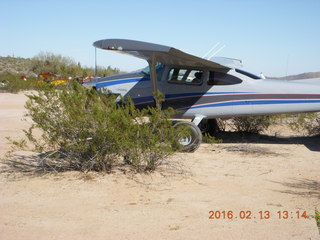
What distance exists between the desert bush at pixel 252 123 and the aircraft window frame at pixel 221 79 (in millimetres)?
1872

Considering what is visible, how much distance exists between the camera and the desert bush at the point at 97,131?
590 centimetres

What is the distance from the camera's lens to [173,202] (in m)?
4.85

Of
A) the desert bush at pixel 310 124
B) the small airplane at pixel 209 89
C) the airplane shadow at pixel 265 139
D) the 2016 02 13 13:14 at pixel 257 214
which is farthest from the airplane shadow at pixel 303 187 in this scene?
the desert bush at pixel 310 124

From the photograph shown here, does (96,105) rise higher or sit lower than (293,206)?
higher

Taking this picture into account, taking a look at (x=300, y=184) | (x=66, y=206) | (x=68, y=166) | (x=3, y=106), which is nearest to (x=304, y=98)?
(x=300, y=184)

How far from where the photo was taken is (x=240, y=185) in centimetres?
564

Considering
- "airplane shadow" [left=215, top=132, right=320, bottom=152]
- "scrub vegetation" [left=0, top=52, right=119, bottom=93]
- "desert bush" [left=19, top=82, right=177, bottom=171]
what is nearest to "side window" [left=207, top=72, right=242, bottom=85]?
"airplane shadow" [left=215, top=132, right=320, bottom=152]

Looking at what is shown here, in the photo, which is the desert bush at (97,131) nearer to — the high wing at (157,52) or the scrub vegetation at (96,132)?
the scrub vegetation at (96,132)

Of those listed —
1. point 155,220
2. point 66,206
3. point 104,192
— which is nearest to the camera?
point 155,220

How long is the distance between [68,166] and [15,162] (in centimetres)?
109

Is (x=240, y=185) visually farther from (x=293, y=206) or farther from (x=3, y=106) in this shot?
(x=3, y=106)

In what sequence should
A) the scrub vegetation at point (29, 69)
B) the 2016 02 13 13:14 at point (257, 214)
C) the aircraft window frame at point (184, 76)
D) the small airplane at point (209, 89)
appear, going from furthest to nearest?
→ 1. the scrub vegetation at point (29, 69)
2. the aircraft window frame at point (184, 76)
3. the small airplane at point (209, 89)
4. the 2016 02 13 13:14 at point (257, 214)

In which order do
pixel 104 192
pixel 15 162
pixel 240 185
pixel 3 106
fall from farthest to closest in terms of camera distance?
pixel 3 106 < pixel 15 162 < pixel 240 185 < pixel 104 192

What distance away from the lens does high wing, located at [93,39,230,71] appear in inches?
271
